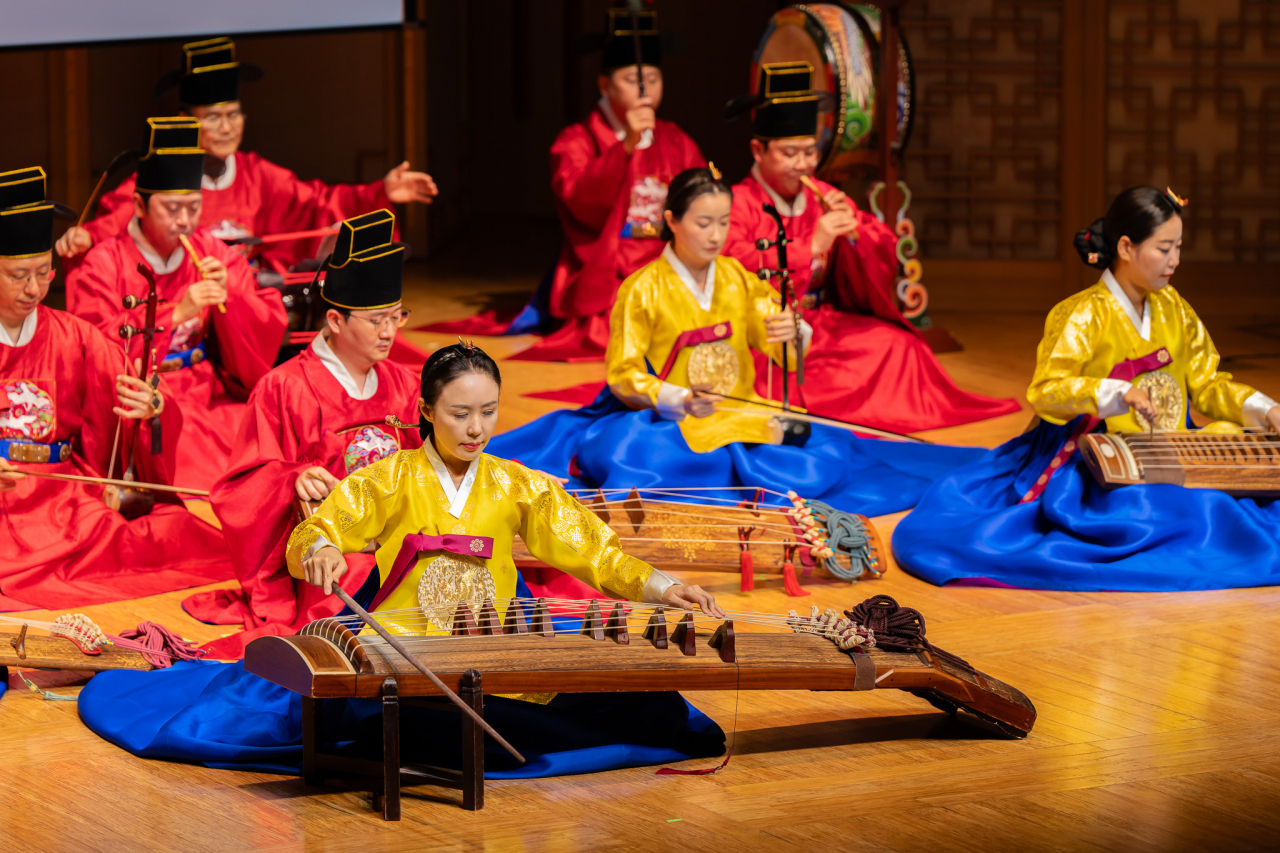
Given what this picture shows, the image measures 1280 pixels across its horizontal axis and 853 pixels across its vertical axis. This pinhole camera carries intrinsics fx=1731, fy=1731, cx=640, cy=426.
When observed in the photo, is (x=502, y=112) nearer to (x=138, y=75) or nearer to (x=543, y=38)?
(x=543, y=38)

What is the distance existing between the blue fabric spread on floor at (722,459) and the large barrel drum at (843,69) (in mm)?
1993

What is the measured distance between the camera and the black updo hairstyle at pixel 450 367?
308 centimetres

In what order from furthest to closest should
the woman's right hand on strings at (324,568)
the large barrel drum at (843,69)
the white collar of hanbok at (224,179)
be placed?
the large barrel drum at (843,69)
the white collar of hanbok at (224,179)
the woman's right hand on strings at (324,568)

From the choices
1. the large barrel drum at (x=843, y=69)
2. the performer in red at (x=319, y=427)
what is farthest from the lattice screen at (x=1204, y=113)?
the performer in red at (x=319, y=427)

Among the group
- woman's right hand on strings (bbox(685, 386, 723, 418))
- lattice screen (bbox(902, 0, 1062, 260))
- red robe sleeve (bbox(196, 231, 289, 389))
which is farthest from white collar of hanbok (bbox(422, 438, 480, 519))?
lattice screen (bbox(902, 0, 1062, 260))

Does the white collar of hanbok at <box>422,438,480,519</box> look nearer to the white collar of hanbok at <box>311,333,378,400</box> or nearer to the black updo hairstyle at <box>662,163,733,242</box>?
the white collar of hanbok at <box>311,333,378,400</box>

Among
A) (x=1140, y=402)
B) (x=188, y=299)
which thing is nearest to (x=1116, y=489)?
(x=1140, y=402)

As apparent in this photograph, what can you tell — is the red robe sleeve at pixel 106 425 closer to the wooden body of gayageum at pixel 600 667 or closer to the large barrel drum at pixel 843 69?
the wooden body of gayageum at pixel 600 667

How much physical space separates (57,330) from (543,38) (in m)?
8.71

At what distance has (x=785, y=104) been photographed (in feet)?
19.5

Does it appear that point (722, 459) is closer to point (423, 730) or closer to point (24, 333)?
point (24, 333)

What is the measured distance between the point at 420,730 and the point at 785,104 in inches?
136

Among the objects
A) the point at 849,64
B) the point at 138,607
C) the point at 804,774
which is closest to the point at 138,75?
the point at 849,64

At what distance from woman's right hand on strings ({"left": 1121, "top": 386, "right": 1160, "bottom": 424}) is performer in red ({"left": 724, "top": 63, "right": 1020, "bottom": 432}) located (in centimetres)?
167
